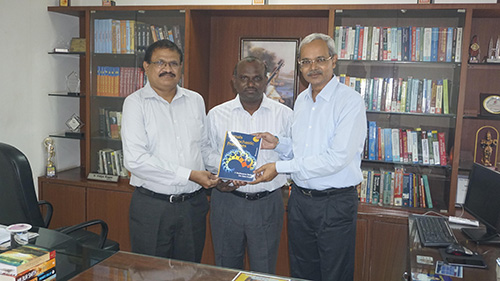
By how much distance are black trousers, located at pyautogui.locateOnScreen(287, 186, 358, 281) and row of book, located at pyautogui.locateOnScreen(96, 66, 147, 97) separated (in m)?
2.07

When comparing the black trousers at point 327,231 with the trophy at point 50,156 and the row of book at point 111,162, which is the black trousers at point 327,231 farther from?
the trophy at point 50,156

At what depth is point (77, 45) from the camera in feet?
12.9

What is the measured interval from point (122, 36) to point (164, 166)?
6.08ft

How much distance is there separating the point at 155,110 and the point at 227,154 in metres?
0.50

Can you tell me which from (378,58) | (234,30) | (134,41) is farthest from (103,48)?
(378,58)

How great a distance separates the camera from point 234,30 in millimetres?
3836

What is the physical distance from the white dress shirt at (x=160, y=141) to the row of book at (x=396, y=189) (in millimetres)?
1469

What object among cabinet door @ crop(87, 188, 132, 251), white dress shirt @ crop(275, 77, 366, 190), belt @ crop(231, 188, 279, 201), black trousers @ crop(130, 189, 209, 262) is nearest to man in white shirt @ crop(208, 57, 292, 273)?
belt @ crop(231, 188, 279, 201)

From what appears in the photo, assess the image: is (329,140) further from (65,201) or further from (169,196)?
(65,201)

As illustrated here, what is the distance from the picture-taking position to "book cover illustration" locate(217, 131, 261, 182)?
7.88ft

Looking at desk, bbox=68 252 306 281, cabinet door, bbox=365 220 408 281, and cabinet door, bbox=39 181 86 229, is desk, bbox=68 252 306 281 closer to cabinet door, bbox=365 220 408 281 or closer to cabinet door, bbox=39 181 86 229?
cabinet door, bbox=365 220 408 281

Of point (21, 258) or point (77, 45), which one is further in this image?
point (77, 45)

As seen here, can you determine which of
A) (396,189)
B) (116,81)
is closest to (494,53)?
(396,189)

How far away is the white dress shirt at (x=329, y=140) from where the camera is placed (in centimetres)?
221
